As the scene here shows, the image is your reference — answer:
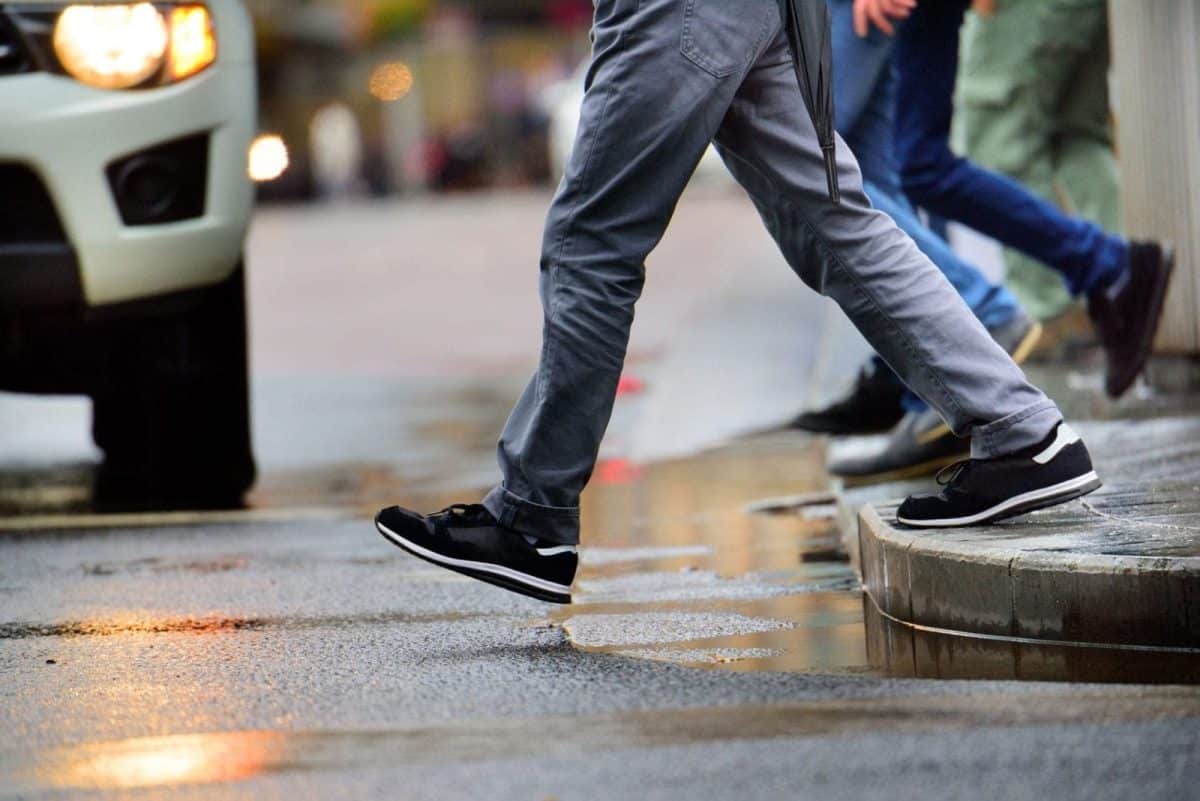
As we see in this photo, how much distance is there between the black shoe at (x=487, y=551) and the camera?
3.99m

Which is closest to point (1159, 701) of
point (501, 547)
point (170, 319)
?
point (501, 547)

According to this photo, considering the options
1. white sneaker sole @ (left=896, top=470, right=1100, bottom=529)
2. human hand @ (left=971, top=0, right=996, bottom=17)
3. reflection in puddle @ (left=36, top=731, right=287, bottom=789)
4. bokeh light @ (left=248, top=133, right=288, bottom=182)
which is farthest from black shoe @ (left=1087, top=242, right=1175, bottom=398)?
reflection in puddle @ (left=36, top=731, right=287, bottom=789)

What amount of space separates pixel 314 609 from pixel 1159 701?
1751 mm

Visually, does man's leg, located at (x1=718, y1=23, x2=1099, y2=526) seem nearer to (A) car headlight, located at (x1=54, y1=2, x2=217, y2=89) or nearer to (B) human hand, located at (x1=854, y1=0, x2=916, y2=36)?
(B) human hand, located at (x1=854, y1=0, x2=916, y2=36)

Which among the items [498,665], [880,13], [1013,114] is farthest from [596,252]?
[1013,114]

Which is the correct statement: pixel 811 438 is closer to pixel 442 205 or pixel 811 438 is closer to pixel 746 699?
pixel 746 699

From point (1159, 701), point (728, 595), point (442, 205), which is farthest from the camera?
point (442, 205)

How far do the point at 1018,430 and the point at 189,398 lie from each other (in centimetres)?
279

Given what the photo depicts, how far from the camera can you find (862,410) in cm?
547

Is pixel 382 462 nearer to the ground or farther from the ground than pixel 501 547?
nearer to the ground

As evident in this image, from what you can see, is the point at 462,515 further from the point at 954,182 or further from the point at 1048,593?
the point at 954,182

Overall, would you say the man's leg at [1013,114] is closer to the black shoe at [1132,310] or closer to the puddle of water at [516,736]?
the black shoe at [1132,310]

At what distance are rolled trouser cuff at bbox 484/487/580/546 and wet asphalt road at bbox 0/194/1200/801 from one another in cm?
18

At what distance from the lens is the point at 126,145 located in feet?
17.8
